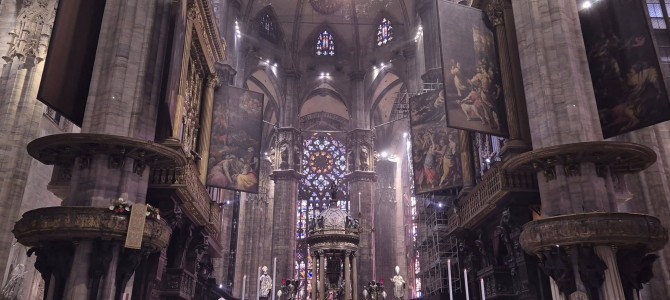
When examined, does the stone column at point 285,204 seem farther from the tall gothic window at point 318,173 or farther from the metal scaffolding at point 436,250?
the metal scaffolding at point 436,250

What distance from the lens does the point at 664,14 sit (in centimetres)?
1733

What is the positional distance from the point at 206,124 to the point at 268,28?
21.0 metres

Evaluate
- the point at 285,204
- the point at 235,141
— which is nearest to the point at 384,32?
the point at 285,204

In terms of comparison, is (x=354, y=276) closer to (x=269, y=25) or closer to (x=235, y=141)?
(x=235, y=141)

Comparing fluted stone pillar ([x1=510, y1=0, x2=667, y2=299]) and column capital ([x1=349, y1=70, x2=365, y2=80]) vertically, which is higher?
column capital ([x1=349, y1=70, x2=365, y2=80])

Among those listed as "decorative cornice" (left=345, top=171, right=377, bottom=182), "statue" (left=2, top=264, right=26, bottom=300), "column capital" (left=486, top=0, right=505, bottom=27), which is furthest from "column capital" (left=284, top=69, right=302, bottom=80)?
"statue" (left=2, top=264, right=26, bottom=300)

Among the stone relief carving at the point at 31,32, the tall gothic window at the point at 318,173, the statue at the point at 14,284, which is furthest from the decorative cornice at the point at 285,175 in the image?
the statue at the point at 14,284

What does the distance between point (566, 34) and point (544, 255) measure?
200 inches

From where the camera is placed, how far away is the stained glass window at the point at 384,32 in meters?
37.6

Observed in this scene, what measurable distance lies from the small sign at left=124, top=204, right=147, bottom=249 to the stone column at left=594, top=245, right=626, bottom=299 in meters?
8.62

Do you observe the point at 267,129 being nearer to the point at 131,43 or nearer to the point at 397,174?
the point at 397,174

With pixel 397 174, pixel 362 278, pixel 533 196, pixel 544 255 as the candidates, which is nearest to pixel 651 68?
pixel 533 196

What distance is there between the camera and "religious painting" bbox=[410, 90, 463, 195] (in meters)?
17.7

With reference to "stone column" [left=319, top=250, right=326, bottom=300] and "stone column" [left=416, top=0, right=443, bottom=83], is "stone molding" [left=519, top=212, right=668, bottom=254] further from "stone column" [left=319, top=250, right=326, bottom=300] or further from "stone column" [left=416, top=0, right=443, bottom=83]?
"stone column" [left=416, top=0, right=443, bottom=83]
